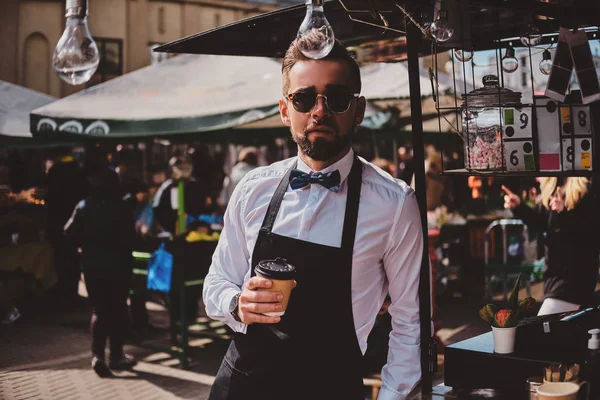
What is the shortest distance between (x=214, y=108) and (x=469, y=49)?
190 inches

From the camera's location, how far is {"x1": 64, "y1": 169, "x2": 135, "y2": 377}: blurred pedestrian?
6.61 m

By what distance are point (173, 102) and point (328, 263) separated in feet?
20.0

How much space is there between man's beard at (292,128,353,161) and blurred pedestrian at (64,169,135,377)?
4699mm

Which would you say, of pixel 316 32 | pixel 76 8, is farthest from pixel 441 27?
pixel 76 8

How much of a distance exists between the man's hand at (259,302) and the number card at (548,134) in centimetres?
119

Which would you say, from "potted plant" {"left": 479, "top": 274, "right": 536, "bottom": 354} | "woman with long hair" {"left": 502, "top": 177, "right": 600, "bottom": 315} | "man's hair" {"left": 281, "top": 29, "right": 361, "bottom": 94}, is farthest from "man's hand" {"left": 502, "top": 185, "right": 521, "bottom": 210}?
"man's hair" {"left": 281, "top": 29, "right": 361, "bottom": 94}

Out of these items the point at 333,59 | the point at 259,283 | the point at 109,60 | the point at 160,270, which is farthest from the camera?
the point at 109,60

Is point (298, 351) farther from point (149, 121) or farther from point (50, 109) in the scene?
point (50, 109)

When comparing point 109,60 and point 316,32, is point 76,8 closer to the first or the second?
point 316,32

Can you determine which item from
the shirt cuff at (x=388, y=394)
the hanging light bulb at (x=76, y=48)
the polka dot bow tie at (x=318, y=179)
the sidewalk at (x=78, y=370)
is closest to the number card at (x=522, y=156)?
the polka dot bow tie at (x=318, y=179)

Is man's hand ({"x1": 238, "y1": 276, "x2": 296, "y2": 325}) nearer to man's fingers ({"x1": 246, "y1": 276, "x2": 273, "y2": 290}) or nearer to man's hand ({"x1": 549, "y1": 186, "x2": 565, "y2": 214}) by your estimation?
man's fingers ({"x1": 246, "y1": 276, "x2": 273, "y2": 290})

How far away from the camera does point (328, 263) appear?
225 centimetres

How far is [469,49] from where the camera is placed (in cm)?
287

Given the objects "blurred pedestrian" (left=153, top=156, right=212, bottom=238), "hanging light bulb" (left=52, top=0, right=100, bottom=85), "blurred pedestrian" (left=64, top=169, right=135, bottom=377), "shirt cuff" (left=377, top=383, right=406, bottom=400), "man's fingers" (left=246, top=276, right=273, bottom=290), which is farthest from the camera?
"blurred pedestrian" (left=153, top=156, right=212, bottom=238)
